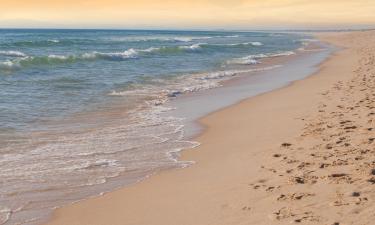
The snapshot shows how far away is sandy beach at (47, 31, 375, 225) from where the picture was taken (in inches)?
181

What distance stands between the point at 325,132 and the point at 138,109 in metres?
5.21

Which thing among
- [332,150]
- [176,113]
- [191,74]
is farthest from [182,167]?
[191,74]

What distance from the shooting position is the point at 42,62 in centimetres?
2511

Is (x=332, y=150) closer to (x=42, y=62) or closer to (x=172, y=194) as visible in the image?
(x=172, y=194)

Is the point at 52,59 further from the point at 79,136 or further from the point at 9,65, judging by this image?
the point at 79,136

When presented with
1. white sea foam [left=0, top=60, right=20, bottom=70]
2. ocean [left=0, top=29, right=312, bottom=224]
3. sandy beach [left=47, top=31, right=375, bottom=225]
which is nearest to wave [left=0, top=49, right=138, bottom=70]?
white sea foam [left=0, top=60, right=20, bottom=70]

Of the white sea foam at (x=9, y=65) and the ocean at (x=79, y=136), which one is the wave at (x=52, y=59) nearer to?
the white sea foam at (x=9, y=65)

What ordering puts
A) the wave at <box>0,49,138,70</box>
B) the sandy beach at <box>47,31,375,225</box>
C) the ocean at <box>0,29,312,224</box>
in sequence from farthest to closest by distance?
the wave at <box>0,49,138,70</box> → the ocean at <box>0,29,312,224</box> → the sandy beach at <box>47,31,375,225</box>

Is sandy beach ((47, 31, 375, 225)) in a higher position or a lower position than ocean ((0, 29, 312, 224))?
higher

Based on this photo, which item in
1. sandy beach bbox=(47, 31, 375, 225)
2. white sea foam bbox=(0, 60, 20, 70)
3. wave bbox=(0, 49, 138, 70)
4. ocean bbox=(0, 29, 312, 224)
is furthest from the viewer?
wave bbox=(0, 49, 138, 70)

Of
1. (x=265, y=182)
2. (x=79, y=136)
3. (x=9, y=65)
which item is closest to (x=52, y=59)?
(x=9, y=65)

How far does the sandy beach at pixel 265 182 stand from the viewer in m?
4.59

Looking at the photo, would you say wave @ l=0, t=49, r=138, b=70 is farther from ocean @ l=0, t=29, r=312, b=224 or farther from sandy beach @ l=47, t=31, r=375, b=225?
sandy beach @ l=47, t=31, r=375, b=225

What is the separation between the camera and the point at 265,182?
5.59m
